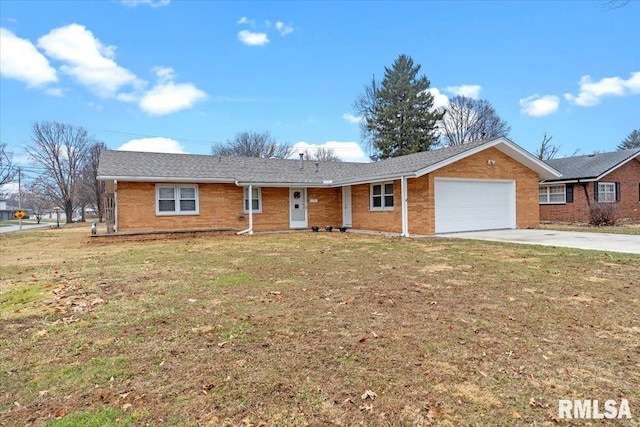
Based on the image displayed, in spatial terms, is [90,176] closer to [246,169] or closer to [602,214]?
[246,169]

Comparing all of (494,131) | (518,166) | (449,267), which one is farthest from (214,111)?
(494,131)

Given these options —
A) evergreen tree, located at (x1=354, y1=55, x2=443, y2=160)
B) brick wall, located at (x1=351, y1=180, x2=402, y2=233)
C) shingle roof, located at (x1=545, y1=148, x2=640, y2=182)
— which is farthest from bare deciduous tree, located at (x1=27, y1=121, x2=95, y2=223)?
shingle roof, located at (x1=545, y1=148, x2=640, y2=182)

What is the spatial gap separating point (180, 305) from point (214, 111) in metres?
24.4

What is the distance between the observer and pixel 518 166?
667 inches

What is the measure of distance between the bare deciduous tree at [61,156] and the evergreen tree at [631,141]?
6866 centimetres

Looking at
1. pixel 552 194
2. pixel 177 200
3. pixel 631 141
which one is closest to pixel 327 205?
pixel 177 200

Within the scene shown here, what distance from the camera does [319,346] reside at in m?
3.80

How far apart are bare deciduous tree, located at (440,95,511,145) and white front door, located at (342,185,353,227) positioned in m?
29.4

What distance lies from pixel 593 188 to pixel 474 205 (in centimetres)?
1003

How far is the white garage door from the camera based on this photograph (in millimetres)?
15156

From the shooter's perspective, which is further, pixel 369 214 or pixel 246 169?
pixel 246 169

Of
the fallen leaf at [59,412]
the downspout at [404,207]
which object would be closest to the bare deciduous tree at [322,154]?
the downspout at [404,207]

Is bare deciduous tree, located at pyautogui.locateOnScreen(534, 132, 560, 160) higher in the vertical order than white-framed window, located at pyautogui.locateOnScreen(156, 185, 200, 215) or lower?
higher

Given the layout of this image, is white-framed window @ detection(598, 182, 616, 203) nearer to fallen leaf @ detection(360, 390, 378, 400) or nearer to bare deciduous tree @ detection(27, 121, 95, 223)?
fallen leaf @ detection(360, 390, 378, 400)
